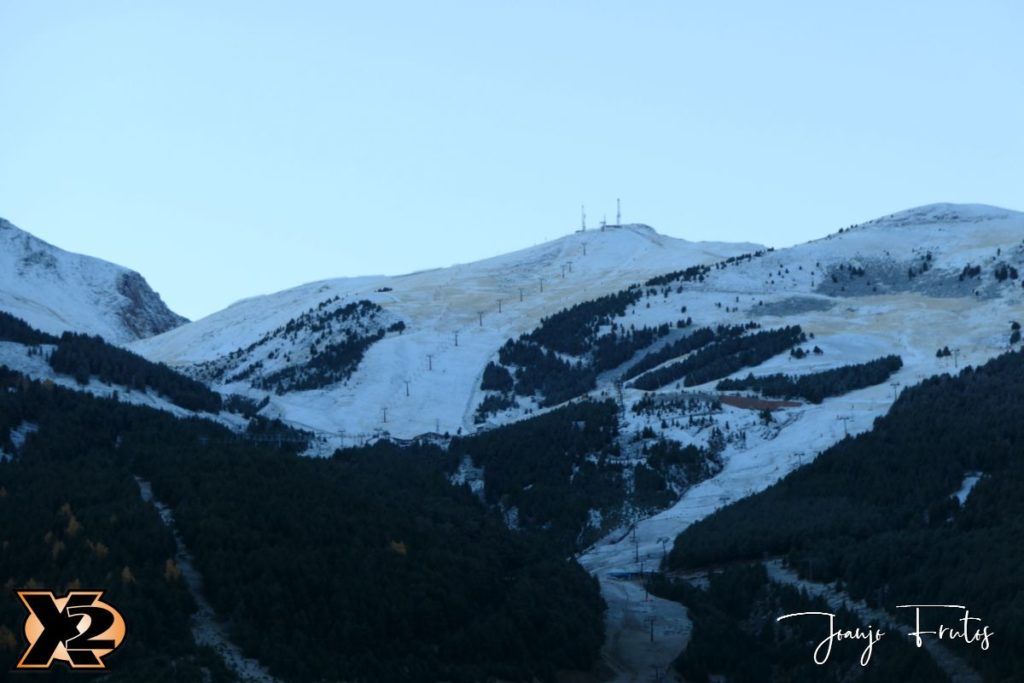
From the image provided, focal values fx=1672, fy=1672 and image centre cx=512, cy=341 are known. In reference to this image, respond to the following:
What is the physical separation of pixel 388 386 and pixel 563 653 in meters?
75.2

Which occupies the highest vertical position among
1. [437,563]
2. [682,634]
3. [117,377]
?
[117,377]

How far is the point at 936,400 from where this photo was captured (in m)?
Answer: 94.8

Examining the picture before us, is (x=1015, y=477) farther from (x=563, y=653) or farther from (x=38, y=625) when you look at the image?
(x=38, y=625)

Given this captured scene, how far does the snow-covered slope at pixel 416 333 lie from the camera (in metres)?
129

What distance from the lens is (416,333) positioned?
15512 cm

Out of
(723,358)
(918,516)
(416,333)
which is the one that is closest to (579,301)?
(416,333)

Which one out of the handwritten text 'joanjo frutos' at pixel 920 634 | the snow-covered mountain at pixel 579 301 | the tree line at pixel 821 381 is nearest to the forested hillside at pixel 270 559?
the handwritten text 'joanjo frutos' at pixel 920 634

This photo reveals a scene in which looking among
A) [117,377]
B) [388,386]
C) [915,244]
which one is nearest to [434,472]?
[117,377]

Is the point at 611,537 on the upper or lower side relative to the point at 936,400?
lower

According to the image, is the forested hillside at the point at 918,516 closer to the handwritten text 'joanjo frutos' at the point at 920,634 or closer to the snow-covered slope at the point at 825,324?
the handwritten text 'joanjo frutos' at the point at 920,634

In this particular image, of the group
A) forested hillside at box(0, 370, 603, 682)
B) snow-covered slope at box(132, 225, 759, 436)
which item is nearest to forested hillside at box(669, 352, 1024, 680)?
forested hillside at box(0, 370, 603, 682)

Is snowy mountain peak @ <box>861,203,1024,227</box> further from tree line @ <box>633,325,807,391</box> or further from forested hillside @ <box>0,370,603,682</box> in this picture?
forested hillside @ <box>0,370,603,682</box>

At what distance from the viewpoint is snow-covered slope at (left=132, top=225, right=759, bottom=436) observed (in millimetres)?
129375

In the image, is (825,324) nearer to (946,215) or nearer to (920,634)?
(946,215)
